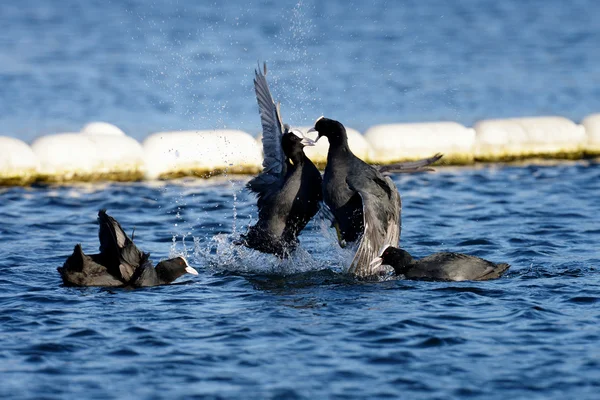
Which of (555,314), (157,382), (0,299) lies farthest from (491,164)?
(157,382)

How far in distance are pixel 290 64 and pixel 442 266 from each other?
1543cm

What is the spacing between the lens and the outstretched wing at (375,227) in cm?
759

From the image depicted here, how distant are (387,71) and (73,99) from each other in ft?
22.6

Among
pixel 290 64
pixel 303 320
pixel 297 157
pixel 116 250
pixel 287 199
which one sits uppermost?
pixel 290 64

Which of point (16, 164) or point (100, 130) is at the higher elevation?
point (100, 130)

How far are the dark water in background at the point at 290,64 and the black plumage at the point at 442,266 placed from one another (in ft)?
24.4

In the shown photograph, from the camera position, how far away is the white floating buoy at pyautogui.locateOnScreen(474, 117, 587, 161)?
1295 cm

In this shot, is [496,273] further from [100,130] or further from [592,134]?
[100,130]

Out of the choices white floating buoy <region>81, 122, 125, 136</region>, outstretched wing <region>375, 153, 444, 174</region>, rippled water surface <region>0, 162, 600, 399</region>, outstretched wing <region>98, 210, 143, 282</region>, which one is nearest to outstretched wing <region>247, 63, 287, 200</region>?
rippled water surface <region>0, 162, 600, 399</region>

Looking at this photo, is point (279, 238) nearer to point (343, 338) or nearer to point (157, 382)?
point (343, 338)

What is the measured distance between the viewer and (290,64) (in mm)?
22547

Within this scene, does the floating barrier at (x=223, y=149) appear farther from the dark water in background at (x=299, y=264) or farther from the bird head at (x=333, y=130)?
the bird head at (x=333, y=130)

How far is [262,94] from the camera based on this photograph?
8.62 metres

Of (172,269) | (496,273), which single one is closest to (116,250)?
(172,269)
